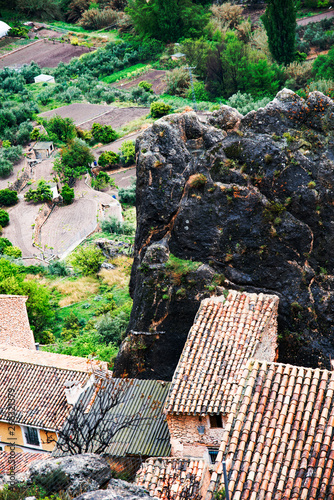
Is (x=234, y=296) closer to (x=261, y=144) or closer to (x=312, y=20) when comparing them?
(x=261, y=144)

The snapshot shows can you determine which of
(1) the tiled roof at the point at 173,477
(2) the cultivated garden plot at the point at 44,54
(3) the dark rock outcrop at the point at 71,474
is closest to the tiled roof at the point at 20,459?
(1) the tiled roof at the point at 173,477

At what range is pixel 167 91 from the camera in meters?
80.0

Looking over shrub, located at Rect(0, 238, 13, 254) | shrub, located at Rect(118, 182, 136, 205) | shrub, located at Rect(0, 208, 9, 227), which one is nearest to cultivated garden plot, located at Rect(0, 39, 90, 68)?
shrub, located at Rect(118, 182, 136, 205)

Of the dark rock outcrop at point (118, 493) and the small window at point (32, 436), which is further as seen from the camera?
the small window at point (32, 436)

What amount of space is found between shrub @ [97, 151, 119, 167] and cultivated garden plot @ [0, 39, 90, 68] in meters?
35.7

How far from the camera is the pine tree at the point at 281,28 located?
2702 inches

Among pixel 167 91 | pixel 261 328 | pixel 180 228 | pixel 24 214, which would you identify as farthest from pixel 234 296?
pixel 167 91

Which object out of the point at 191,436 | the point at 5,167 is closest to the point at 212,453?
the point at 191,436

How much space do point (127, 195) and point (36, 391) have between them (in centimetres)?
3539

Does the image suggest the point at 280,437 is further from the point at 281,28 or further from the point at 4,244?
the point at 281,28

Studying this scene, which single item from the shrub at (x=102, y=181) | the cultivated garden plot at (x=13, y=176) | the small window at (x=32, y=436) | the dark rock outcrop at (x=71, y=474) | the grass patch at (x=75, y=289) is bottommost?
the cultivated garden plot at (x=13, y=176)

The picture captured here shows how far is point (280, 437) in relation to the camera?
40.7 ft

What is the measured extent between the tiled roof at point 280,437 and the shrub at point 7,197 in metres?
54.0

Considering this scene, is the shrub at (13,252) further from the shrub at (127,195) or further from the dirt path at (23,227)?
the shrub at (127,195)
